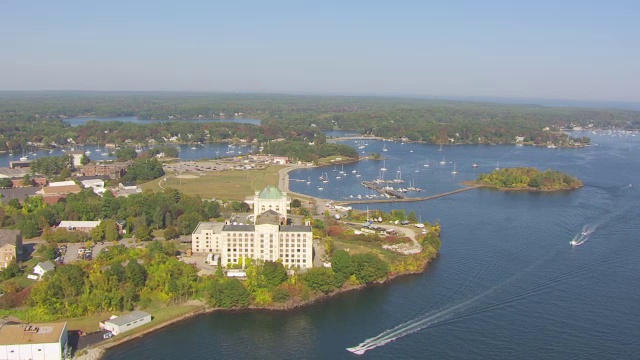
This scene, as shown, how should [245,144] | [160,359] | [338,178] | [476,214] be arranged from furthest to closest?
[245,144], [338,178], [476,214], [160,359]

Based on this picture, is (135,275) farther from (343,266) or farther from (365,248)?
(365,248)

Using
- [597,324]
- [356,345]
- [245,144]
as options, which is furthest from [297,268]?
[245,144]

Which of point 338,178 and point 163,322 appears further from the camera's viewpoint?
point 338,178

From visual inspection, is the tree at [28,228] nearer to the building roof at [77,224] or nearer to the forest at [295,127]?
the building roof at [77,224]

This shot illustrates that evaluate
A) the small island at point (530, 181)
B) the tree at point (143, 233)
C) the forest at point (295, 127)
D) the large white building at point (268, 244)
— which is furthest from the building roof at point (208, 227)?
the forest at point (295, 127)

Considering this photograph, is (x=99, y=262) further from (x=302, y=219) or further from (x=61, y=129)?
(x=61, y=129)

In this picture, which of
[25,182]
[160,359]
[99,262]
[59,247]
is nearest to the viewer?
[160,359]

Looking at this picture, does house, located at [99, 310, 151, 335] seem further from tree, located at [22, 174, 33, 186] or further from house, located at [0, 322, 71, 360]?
tree, located at [22, 174, 33, 186]

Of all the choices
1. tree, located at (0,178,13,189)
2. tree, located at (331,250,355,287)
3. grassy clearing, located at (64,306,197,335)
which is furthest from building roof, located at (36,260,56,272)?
tree, located at (0,178,13,189)
